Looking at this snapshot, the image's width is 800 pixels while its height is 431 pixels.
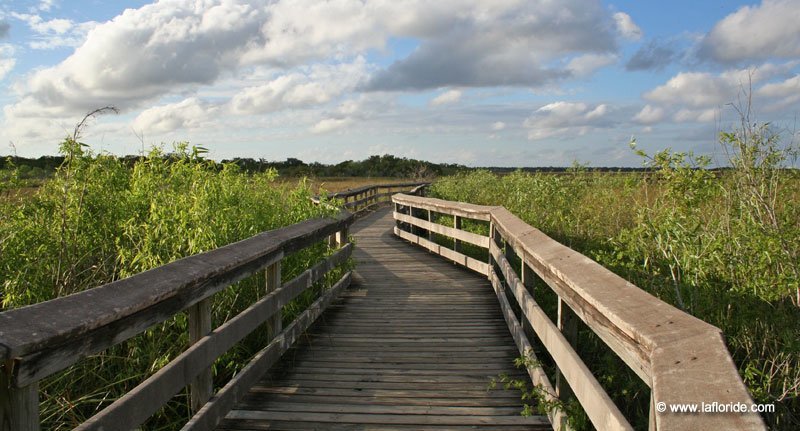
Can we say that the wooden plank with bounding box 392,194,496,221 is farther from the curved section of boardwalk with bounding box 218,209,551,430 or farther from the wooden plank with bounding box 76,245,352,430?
the wooden plank with bounding box 76,245,352,430

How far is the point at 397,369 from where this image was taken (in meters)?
4.70

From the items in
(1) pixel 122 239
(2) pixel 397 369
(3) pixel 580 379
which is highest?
(1) pixel 122 239

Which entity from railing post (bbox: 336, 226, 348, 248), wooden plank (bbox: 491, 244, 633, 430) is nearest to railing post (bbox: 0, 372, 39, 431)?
wooden plank (bbox: 491, 244, 633, 430)

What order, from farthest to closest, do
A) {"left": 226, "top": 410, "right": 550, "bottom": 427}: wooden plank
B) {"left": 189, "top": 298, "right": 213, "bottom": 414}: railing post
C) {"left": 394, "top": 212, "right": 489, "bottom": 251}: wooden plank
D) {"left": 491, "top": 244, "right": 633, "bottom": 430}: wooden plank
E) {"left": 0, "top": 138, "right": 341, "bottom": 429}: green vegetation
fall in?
{"left": 394, "top": 212, "right": 489, "bottom": 251}: wooden plank → {"left": 0, "top": 138, "right": 341, "bottom": 429}: green vegetation → {"left": 226, "top": 410, "right": 550, "bottom": 427}: wooden plank → {"left": 189, "top": 298, "right": 213, "bottom": 414}: railing post → {"left": 491, "top": 244, "right": 633, "bottom": 430}: wooden plank

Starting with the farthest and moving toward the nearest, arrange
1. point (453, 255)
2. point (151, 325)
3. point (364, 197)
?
1. point (364, 197)
2. point (453, 255)
3. point (151, 325)

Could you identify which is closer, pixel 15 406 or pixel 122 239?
Result: pixel 15 406

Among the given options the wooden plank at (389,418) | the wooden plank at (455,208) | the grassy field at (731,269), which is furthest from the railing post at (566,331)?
the wooden plank at (455,208)

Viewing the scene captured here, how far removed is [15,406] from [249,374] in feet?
7.38

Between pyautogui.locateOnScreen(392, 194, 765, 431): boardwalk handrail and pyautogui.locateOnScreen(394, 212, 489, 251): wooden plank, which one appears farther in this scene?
pyautogui.locateOnScreen(394, 212, 489, 251): wooden plank

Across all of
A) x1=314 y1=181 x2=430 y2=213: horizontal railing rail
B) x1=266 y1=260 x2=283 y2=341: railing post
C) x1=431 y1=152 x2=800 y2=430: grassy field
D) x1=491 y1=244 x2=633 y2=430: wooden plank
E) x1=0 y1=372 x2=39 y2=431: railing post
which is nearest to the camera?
x1=0 y1=372 x2=39 y2=431: railing post

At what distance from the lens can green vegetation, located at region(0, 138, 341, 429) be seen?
12.8 feet

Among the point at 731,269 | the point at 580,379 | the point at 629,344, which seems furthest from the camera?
the point at 731,269

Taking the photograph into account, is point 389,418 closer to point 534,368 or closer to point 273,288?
point 534,368

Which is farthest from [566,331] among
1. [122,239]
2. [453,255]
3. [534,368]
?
[453,255]
